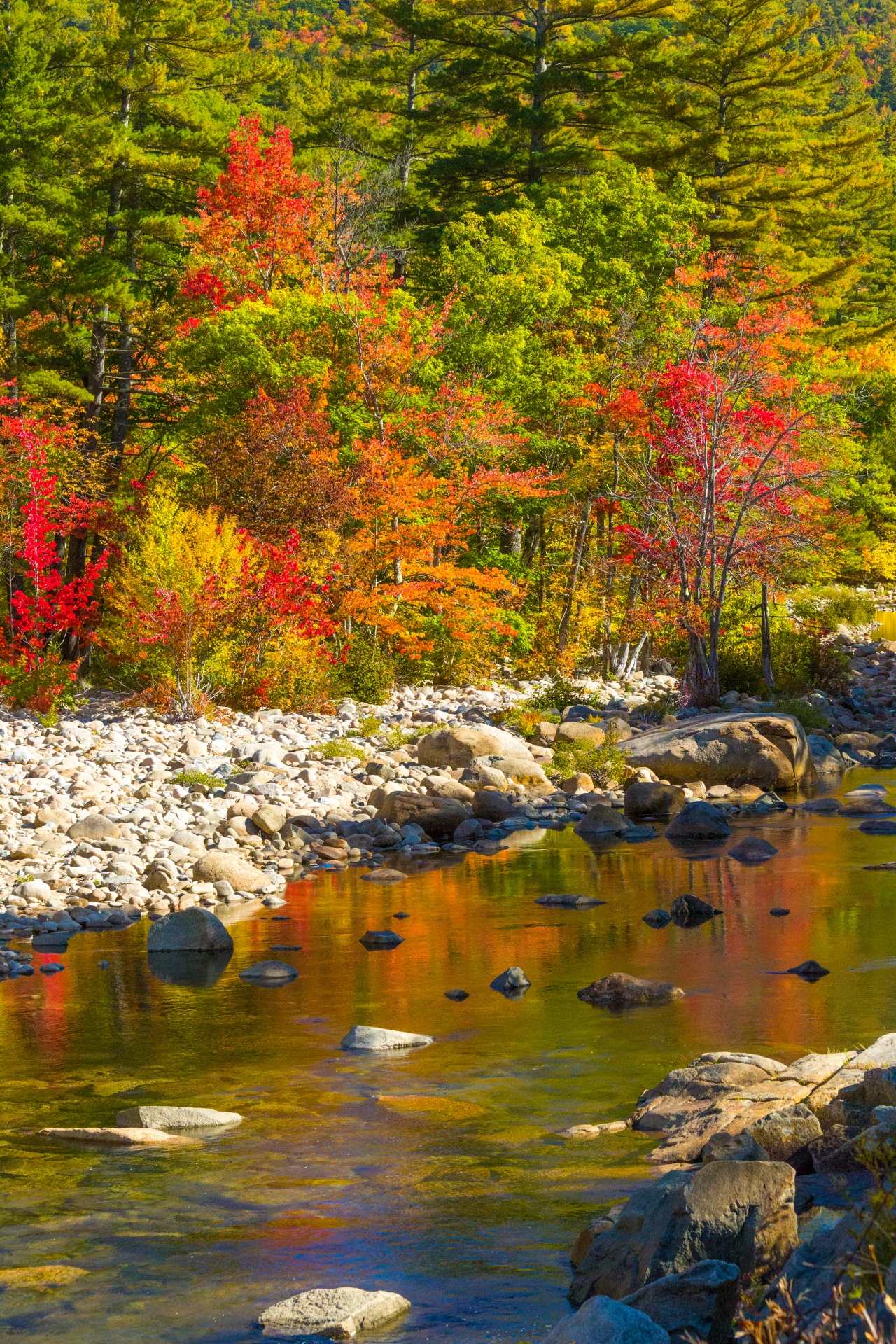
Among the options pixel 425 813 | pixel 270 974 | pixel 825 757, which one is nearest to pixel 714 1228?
pixel 270 974

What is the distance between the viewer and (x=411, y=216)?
2959 cm

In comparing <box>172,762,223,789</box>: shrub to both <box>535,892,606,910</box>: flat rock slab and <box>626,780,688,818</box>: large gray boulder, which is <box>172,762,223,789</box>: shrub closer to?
<box>626,780,688,818</box>: large gray boulder

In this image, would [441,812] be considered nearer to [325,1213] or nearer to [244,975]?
[244,975]

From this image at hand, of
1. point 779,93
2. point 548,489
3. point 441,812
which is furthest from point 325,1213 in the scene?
point 779,93

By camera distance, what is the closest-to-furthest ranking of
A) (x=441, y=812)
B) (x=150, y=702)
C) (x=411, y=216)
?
(x=441, y=812)
(x=150, y=702)
(x=411, y=216)

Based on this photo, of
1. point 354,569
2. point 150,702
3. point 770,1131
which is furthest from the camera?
point 354,569

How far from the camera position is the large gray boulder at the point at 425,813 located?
50.2ft

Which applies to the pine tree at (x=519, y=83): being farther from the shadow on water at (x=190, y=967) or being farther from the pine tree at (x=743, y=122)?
the shadow on water at (x=190, y=967)

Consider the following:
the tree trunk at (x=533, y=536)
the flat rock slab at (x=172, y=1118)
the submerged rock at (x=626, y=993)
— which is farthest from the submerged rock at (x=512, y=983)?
the tree trunk at (x=533, y=536)

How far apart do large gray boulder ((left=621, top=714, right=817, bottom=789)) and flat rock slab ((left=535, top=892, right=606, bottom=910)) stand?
20.0 feet

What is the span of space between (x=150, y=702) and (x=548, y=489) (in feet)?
27.6

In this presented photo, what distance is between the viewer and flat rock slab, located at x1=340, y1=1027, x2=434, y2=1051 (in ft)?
26.1

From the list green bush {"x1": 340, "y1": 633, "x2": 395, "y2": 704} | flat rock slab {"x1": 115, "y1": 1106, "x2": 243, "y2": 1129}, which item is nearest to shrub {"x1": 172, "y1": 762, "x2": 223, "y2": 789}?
green bush {"x1": 340, "y1": 633, "x2": 395, "y2": 704}

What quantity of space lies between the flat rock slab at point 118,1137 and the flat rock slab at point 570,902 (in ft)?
17.8
